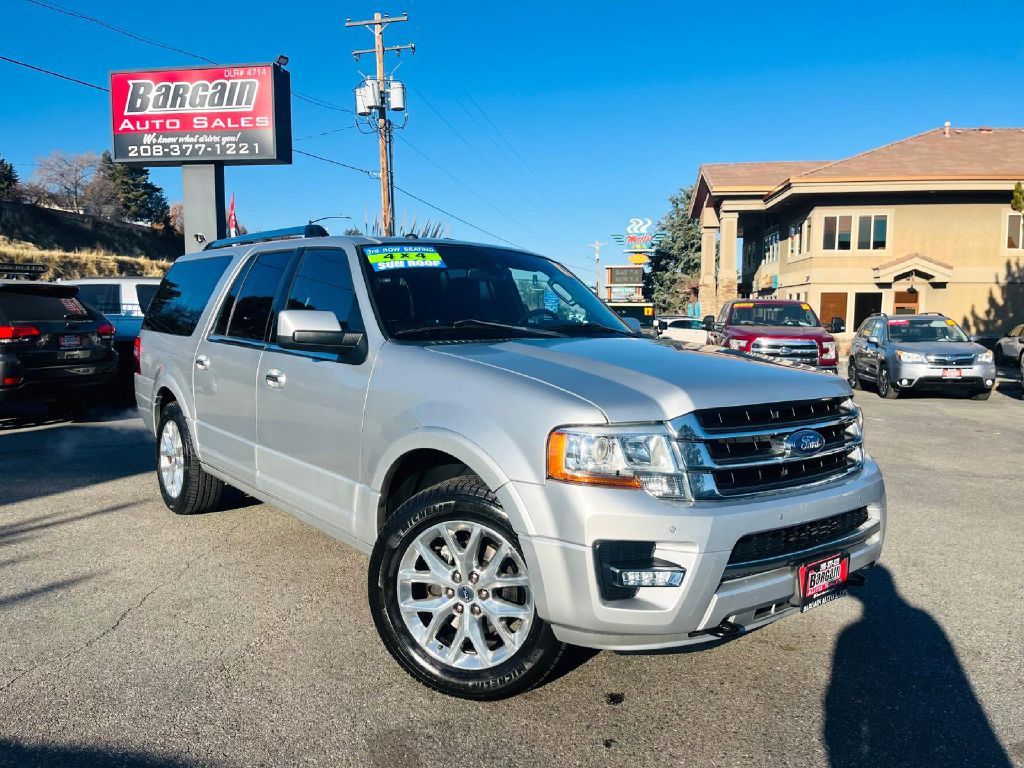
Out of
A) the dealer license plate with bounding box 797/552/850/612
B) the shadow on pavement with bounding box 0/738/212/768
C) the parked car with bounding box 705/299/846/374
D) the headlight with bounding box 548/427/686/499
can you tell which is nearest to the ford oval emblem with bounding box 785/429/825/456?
the dealer license plate with bounding box 797/552/850/612

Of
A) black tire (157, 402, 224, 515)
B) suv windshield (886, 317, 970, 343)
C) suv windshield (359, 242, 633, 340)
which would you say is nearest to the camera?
suv windshield (359, 242, 633, 340)

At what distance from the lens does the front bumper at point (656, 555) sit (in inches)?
106

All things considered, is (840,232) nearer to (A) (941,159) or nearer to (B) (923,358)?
(A) (941,159)

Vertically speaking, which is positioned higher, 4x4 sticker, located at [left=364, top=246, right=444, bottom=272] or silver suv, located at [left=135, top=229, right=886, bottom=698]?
4x4 sticker, located at [left=364, top=246, right=444, bottom=272]

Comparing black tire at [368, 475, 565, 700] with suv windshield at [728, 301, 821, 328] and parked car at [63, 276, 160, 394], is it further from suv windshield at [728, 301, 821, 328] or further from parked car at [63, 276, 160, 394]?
suv windshield at [728, 301, 821, 328]

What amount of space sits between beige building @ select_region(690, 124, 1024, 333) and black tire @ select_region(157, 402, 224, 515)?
93.2 feet

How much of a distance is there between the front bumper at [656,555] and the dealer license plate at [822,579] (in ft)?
0.66

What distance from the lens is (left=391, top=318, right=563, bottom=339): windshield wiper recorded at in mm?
3809

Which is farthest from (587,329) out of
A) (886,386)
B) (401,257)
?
(886,386)

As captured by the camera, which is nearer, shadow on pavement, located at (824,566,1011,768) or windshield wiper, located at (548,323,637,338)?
shadow on pavement, located at (824,566,1011,768)

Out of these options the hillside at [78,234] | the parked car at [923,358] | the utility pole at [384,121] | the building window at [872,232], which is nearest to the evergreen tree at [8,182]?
the hillside at [78,234]

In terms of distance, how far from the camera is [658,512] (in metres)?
2.71

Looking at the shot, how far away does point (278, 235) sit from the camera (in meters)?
5.31

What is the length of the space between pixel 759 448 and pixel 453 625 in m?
1.40
